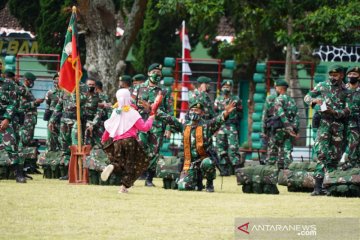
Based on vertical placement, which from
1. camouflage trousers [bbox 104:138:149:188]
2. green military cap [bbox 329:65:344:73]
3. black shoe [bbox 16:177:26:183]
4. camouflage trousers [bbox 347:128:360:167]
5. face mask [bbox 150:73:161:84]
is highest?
green military cap [bbox 329:65:344:73]

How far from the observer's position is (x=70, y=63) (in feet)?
86.2

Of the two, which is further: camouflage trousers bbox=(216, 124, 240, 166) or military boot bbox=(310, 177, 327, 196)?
camouflage trousers bbox=(216, 124, 240, 166)

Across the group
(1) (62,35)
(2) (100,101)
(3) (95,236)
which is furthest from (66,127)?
(1) (62,35)

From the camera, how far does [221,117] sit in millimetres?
23125

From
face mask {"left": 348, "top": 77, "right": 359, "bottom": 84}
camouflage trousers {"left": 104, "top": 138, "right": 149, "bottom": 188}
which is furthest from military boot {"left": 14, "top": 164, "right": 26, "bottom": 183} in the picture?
face mask {"left": 348, "top": 77, "right": 359, "bottom": 84}

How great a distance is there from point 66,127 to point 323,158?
681 cm

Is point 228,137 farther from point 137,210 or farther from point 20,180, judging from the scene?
point 137,210

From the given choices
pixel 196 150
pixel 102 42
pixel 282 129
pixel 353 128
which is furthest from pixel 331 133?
pixel 102 42

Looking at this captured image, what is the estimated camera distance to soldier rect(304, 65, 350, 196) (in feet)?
74.2

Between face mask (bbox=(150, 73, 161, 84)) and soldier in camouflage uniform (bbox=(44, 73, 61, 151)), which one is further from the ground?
face mask (bbox=(150, 73, 161, 84))

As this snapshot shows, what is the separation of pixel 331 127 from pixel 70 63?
5.95 metres

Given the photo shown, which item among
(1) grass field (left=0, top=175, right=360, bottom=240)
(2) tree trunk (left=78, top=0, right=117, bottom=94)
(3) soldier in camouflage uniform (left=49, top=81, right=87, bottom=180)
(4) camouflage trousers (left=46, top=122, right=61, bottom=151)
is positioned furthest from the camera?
(2) tree trunk (left=78, top=0, right=117, bottom=94)

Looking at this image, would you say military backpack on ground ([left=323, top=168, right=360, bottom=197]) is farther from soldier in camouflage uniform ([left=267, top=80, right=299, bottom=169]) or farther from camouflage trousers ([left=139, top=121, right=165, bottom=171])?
soldier in camouflage uniform ([left=267, top=80, right=299, bottom=169])

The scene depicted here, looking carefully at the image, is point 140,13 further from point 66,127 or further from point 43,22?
point 43,22
